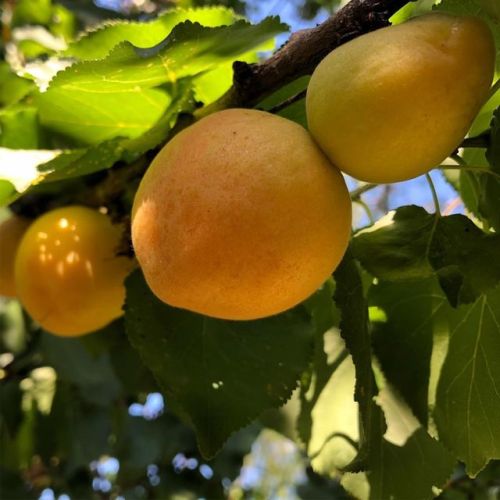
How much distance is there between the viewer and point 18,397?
1534mm

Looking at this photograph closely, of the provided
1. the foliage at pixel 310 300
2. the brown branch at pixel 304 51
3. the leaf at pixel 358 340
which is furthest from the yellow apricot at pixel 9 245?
the leaf at pixel 358 340

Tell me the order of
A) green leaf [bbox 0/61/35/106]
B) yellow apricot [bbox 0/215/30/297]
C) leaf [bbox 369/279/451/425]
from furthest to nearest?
green leaf [bbox 0/61/35/106] < yellow apricot [bbox 0/215/30/297] < leaf [bbox 369/279/451/425]

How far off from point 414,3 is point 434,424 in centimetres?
42

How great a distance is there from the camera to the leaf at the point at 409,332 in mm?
761

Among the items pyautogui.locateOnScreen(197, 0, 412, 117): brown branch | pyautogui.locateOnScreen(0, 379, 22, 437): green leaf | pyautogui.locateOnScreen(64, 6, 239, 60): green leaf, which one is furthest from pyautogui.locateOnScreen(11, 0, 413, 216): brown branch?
pyautogui.locateOnScreen(0, 379, 22, 437): green leaf

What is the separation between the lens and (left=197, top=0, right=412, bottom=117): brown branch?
613mm

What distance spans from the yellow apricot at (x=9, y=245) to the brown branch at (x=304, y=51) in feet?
1.32

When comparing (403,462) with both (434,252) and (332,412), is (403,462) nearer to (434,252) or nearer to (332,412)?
(332,412)

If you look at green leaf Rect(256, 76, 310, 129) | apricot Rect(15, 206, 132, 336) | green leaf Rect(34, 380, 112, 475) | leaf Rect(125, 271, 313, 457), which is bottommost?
green leaf Rect(34, 380, 112, 475)

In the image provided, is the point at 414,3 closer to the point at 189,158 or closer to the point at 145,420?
the point at 189,158

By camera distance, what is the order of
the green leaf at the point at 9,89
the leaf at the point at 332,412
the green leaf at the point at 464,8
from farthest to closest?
1. the green leaf at the point at 9,89
2. the leaf at the point at 332,412
3. the green leaf at the point at 464,8

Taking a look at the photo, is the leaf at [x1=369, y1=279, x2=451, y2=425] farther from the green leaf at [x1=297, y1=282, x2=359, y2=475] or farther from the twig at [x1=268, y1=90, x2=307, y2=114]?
the twig at [x1=268, y1=90, x2=307, y2=114]

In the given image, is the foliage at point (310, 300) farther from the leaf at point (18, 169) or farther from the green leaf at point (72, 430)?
the green leaf at point (72, 430)

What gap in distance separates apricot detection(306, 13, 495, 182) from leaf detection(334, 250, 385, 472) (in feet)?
0.54
